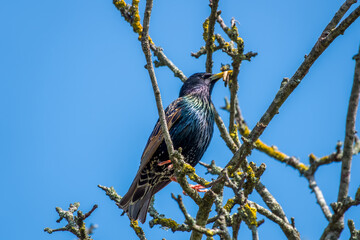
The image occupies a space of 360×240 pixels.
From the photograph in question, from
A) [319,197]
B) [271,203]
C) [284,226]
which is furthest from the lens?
[271,203]

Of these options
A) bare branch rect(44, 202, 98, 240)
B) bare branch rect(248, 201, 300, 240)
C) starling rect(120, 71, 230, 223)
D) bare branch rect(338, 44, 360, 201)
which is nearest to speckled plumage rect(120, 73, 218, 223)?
starling rect(120, 71, 230, 223)

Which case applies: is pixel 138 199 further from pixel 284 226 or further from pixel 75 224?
pixel 284 226

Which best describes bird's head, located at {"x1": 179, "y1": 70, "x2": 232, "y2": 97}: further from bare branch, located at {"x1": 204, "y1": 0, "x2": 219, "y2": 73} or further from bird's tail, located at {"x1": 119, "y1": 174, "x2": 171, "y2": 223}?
bird's tail, located at {"x1": 119, "y1": 174, "x2": 171, "y2": 223}

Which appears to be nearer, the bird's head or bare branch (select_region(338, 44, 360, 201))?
bare branch (select_region(338, 44, 360, 201))

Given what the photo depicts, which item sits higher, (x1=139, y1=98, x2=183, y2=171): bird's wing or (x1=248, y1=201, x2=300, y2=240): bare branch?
(x1=139, y1=98, x2=183, y2=171): bird's wing

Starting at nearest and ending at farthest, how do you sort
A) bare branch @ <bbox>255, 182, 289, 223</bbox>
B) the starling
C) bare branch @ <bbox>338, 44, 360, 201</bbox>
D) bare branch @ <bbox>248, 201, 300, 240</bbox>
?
bare branch @ <bbox>338, 44, 360, 201</bbox> → bare branch @ <bbox>248, 201, 300, 240</bbox> → bare branch @ <bbox>255, 182, 289, 223</bbox> → the starling

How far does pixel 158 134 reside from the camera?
17.5 ft

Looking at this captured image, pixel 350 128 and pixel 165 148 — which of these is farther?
pixel 165 148

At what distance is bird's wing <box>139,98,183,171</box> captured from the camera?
517cm

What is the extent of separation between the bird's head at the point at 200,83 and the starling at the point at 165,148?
1.32 ft

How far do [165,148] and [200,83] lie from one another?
53.1 inches

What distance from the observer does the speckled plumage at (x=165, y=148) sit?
198 inches

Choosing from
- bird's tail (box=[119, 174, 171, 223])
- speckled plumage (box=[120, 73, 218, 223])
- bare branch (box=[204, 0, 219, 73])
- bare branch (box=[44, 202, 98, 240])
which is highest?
bare branch (box=[204, 0, 219, 73])

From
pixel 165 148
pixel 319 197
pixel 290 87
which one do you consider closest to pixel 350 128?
pixel 290 87
